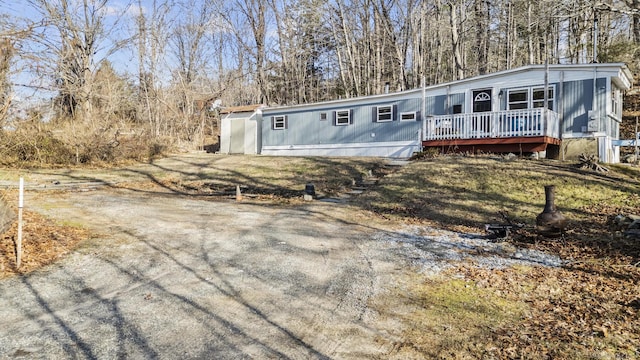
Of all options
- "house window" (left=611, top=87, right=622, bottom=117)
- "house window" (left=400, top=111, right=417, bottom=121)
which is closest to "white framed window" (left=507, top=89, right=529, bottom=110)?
"house window" (left=611, top=87, right=622, bottom=117)

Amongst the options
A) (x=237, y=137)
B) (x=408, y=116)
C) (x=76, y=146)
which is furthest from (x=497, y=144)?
(x=76, y=146)

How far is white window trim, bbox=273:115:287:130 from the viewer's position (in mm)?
22766

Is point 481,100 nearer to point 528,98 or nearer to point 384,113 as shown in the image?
point 528,98

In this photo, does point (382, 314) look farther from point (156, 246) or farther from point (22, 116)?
point (22, 116)

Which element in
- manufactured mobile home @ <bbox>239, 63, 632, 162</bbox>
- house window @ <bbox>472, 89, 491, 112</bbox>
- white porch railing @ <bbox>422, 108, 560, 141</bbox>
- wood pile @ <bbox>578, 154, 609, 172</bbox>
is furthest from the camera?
house window @ <bbox>472, 89, 491, 112</bbox>

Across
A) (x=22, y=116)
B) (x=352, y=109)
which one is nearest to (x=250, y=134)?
(x=352, y=109)

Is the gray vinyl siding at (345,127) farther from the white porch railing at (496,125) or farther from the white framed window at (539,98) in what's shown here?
the white framed window at (539,98)

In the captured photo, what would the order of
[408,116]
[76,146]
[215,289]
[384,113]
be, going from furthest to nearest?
1. [384,113]
2. [408,116]
3. [76,146]
4. [215,289]

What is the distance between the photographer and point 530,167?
37.8 feet

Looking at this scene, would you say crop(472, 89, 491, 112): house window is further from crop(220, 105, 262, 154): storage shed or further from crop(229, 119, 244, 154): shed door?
crop(229, 119, 244, 154): shed door

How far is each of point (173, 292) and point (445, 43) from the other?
109 ft

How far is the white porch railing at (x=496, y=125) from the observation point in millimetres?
13578

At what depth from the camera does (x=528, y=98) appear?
606 inches

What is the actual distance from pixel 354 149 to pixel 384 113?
7.51 ft
